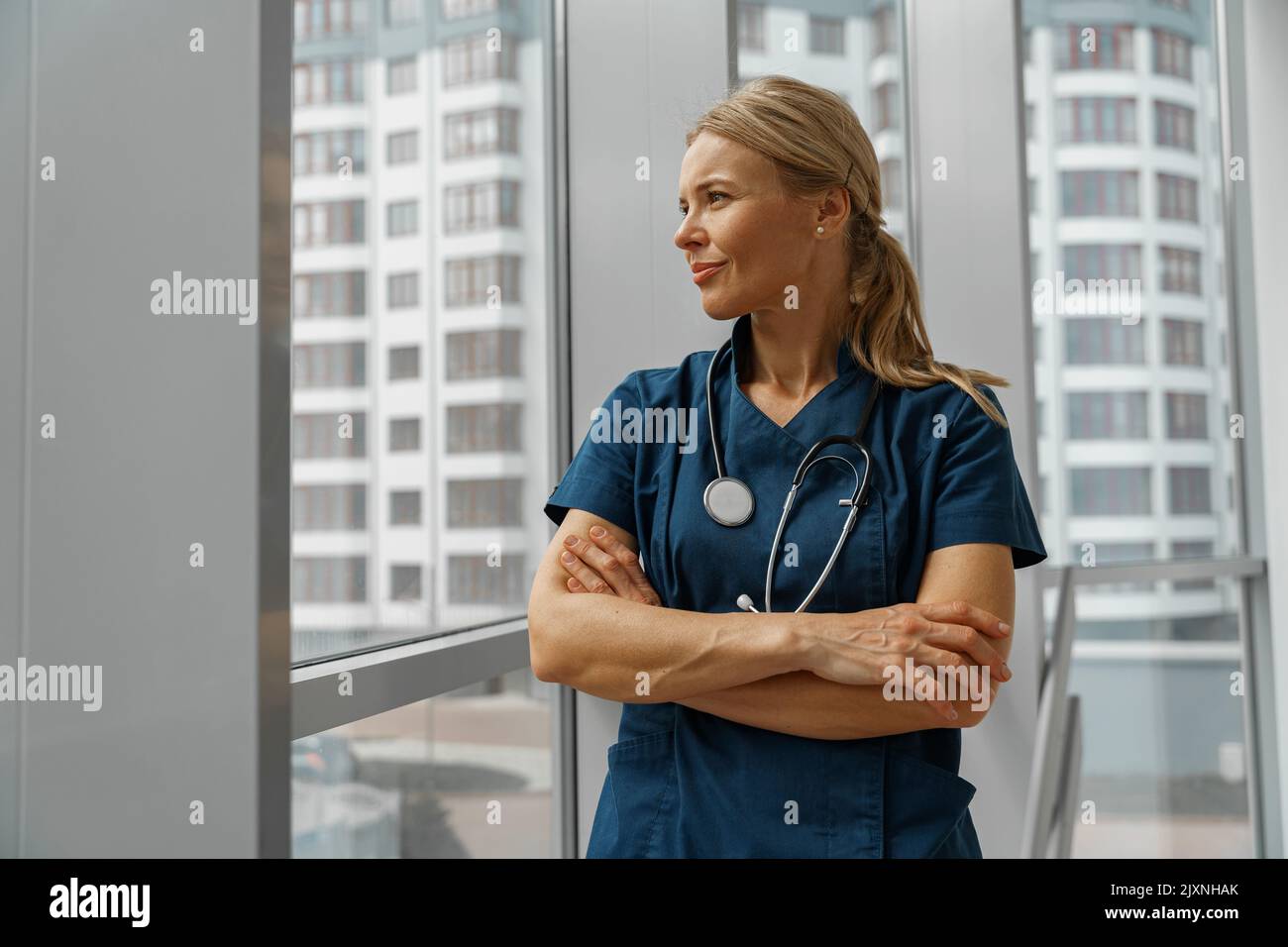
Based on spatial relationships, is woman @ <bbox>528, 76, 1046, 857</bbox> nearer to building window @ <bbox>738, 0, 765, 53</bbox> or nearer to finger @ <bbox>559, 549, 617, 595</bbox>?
finger @ <bbox>559, 549, 617, 595</bbox>

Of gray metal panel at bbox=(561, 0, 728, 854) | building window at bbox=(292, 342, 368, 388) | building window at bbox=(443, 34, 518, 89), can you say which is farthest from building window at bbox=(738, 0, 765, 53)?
building window at bbox=(292, 342, 368, 388)

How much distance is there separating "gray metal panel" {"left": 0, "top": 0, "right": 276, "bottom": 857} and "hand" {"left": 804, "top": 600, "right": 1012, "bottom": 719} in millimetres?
563

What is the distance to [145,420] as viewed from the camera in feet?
2.98

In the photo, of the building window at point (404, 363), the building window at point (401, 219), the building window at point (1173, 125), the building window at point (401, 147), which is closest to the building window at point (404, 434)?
the building window at point (404, 363)

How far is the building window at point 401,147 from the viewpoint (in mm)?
1361

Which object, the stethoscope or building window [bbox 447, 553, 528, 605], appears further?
building window [bbox 447, 553, 528, 605]

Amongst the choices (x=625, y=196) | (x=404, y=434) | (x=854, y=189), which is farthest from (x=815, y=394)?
(x=625, y=196)

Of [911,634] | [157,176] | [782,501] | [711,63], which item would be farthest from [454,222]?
[911,634]

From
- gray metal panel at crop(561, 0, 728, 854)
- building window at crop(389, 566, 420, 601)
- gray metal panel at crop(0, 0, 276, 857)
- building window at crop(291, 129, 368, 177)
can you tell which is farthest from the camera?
gray metal panel at crop(561, 0, 728, 854)

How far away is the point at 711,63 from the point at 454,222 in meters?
0.55

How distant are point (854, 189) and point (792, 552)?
0.46 meters

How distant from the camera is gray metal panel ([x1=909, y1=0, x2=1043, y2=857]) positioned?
1.83 meters

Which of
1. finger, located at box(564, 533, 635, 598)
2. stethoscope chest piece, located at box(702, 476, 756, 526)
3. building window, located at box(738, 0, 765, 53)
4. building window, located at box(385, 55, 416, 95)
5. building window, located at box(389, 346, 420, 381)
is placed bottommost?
finger, located at box(564, 533, 635, 598)

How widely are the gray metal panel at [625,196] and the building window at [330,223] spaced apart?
1.78 ft
